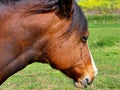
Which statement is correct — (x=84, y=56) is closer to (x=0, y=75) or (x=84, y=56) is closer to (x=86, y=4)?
(x=0, y=75)

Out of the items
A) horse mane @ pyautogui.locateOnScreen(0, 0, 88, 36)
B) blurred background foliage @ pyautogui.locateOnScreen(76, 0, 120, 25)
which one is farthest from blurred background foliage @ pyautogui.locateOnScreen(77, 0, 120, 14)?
horse mane @ pyautogui.locateOnScreen(0, 0, 88, 36)

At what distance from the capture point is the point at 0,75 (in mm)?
2201

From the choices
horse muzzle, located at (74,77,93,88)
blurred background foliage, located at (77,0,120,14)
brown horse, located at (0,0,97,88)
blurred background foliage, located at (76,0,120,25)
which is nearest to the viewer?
brown horse, located at (0,0,97,88)

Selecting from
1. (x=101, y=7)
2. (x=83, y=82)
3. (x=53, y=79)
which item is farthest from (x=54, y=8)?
(x=101, y=7)

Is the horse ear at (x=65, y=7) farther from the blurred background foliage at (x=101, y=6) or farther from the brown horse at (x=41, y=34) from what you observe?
the blurred background foliage at (x=101, y=6)

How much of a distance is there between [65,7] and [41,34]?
0.25 meters

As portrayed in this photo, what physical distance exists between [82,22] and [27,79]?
491 cm

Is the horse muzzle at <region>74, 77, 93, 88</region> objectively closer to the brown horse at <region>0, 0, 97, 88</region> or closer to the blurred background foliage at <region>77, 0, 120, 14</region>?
the brown horse at <region>0, 0, 97, 88</region>

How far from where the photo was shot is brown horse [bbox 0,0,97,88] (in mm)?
2189

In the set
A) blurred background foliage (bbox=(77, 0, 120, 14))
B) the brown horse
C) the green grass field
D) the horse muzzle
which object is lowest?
blurred background foliage (bbox=(77, 0, 120, 14))

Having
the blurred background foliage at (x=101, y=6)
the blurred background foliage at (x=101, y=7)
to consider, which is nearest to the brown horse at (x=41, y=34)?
the blurred background foliage at (x=101, y=7)

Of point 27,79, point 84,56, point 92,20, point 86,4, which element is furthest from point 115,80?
point 86,4

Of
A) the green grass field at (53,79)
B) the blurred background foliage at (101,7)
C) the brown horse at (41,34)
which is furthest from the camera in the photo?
the blurred background foliage at (101,7)

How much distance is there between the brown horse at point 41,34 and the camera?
86.2 inches
